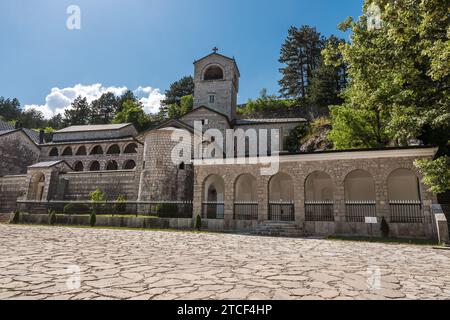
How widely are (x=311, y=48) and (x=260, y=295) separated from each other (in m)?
52.6

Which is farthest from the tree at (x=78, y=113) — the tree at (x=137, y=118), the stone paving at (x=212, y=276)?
the stone paving at (x=212, y=276)

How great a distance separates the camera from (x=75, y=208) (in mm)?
20562

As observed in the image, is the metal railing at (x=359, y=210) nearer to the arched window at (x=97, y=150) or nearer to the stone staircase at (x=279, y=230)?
the stone staircase at (x=279, y=230)

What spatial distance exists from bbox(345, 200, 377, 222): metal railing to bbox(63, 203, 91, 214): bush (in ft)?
57.5

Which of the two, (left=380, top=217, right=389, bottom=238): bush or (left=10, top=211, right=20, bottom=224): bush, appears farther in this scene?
(left=10, top=211, right=20, bottom=224): bush

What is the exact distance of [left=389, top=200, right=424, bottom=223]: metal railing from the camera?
43.2 feet

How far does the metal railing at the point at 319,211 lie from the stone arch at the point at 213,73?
78.5 ft

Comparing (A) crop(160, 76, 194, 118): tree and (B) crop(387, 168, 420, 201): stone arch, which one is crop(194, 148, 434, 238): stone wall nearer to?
(B) crop(387, 168, 420, 201): stone arch

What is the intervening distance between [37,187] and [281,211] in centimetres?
2524

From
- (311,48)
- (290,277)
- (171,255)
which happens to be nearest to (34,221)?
(171,255)

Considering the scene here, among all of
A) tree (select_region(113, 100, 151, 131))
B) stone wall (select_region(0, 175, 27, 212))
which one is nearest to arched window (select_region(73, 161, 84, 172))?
stone wall (select_region(0, 175, 27, 212))

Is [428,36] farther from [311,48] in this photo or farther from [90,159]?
[311,48]

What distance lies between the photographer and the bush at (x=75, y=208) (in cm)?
2042
